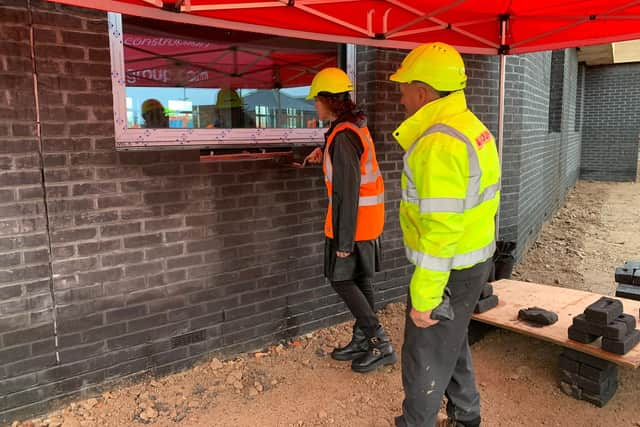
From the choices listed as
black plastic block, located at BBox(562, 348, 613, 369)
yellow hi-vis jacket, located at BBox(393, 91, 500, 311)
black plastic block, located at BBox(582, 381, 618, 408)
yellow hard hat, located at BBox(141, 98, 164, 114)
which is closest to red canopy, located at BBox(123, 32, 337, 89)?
yellow hard hat, located at BBox(141, 98, 164, 114)

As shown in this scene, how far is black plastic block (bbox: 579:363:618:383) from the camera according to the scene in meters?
3.50

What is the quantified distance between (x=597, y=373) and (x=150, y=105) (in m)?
3.63

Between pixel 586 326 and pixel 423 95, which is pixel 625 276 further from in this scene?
pixel 423 95

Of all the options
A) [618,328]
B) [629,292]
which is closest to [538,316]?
[618,328]

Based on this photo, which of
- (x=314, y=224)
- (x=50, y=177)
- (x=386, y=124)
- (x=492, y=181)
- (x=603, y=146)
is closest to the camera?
(x=492, y=181)

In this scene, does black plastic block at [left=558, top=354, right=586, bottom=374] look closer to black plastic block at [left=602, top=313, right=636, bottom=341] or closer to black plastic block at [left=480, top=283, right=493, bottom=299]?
black plastic block at [left=602, top=313, right=636, bottom=341]

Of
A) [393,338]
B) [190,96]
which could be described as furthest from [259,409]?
[190,96]

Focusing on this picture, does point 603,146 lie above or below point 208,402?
above

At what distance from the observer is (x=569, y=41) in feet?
16.0

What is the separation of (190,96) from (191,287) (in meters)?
1.46

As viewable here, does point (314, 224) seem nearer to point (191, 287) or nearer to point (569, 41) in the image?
point (191, 287)

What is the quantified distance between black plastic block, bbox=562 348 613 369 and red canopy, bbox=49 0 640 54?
8.97 ft

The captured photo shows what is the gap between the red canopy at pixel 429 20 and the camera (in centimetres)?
346

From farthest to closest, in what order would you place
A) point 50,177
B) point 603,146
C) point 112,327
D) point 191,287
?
point 603,146
point 191,287
point 112,327
point 50,177
